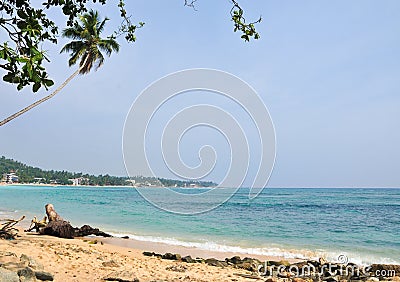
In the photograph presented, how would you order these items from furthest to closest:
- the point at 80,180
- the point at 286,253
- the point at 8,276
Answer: the point at 80,180
the point at 286,253
the point at 8,276

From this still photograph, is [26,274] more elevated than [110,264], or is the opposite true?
[26,274]

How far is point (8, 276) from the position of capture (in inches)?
203

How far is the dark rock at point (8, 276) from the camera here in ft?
16.6

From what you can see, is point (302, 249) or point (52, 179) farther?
point (52, 179)

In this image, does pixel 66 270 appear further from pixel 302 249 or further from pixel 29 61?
pixel 302 249

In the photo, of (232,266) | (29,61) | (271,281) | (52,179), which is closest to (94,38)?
(232,266)

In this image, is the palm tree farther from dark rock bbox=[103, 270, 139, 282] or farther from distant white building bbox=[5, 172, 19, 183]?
distant white building bbox=[5, 172, 19, 183]

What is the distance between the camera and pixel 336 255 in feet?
46.6

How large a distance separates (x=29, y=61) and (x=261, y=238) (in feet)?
56.6

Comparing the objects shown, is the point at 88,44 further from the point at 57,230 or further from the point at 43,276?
the point at 43,276

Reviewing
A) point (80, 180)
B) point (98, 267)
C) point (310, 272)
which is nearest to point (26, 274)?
point (98, 267)

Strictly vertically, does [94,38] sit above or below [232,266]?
above

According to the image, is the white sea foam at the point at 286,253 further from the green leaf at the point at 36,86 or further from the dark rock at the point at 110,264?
the green leaf at the point at 36,86

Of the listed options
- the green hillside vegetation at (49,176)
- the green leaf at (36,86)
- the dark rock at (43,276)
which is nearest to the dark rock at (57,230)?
the dark rock at (43,276)
